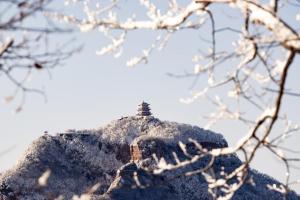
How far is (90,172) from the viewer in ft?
214

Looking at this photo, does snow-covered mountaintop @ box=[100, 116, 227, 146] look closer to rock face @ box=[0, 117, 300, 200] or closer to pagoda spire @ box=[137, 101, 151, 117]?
rock face @ box=[0, 117, 300, 200]

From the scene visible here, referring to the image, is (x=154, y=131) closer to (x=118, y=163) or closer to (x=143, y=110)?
(x=118, y=163)

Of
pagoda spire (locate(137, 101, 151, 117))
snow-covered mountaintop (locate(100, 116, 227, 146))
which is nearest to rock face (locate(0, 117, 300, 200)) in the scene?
snow-covered mountaintop (locate(100, 116, 227, 146))

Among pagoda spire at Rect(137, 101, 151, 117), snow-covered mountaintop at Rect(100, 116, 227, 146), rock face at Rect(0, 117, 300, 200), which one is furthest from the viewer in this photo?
pagoda spire at Rect(137, 101, 151, 117)

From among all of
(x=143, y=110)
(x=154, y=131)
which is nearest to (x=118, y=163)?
(x=154, y=131)

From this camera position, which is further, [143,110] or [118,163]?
[143,110]

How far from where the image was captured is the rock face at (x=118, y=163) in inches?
2248

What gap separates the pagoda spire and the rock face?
1184mm

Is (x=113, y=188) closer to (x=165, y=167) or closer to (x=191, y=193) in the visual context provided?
(x=191, y=193)

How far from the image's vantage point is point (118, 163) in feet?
218

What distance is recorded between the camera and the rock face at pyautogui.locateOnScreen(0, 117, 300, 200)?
57094 millimetres

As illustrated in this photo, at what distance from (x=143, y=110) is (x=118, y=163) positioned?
11.0 m

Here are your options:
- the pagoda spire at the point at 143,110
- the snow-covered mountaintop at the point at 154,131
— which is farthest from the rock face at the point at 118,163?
the pagoda spire at the point at 143,110

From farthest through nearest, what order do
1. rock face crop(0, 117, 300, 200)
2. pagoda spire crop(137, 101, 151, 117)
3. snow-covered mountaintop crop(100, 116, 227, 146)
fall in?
pagoda spire crop(137, 101, 151, 117) → snow-covered mountaintop crop(100, 116, 227, 146) → rock face crop(0, 117, 300, 200)
